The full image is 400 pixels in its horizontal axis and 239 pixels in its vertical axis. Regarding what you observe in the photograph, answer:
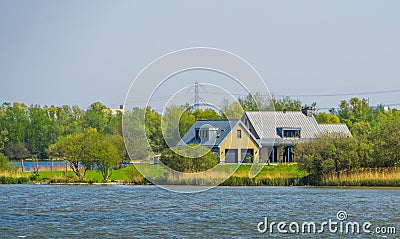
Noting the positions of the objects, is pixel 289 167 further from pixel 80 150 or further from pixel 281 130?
pixel 281 130

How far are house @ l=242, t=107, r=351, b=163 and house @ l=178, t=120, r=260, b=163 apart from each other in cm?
136

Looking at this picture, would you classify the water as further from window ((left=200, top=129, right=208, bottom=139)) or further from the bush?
window ((left=200, top=129, right=208, bottom=139))

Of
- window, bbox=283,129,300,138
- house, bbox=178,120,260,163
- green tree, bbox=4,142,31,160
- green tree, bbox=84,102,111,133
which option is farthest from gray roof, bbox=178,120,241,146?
green tree, bbox=84,102,111,133

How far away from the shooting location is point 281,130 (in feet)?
266

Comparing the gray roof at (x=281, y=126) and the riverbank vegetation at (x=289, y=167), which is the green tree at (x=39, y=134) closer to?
the gray roof at (x=281, y=126)

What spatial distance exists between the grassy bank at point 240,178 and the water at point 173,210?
1.56 m

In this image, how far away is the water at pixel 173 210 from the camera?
30.0 metres

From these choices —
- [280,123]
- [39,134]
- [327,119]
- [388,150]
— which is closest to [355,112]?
[327,119]

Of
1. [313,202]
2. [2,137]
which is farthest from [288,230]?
[2,137]

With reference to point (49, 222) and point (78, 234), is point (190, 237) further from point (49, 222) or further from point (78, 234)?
point (49, 222)

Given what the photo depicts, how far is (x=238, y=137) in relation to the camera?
74.9 m

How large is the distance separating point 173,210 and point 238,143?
3642cm

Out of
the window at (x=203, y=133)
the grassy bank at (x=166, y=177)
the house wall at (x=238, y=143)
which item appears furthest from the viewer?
the window at (x=203, y=133)

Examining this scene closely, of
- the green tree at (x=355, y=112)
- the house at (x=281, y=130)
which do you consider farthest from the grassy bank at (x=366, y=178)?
the green tree at (x=355, y=112)
